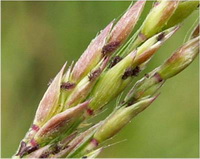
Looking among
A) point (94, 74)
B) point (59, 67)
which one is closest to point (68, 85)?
point (94, 74)

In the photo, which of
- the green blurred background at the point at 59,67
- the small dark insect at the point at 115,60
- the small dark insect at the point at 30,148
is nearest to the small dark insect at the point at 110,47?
the small dark insect at the point at 115,60

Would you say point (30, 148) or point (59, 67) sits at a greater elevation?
point (59, 67)

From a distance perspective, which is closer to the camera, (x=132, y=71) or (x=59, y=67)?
(x=132, y=71)

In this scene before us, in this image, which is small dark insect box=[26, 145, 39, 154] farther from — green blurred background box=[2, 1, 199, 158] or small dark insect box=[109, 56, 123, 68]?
green blurred background box=[2, 1, 199, 158]

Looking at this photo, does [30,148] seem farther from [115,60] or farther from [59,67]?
[59,67]

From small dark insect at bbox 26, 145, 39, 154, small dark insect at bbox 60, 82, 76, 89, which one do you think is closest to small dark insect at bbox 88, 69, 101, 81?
small dark insect at bbox 60, 82, 76, 89

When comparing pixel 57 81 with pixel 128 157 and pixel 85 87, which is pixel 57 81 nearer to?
pixel 85 87
